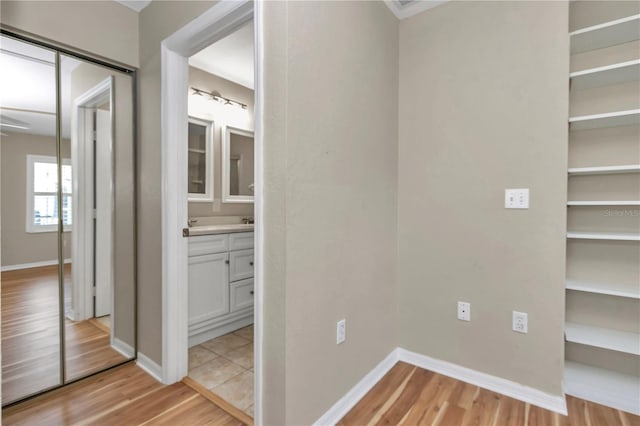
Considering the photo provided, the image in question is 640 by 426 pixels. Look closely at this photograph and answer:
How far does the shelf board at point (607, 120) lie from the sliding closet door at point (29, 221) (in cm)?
294

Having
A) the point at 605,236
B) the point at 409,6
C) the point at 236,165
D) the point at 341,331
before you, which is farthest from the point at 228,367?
the point at 409,6

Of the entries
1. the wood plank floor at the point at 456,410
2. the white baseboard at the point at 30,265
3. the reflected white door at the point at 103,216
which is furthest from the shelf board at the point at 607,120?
the white baseboard at the point at 30,265

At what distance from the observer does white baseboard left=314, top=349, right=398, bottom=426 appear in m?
1.59

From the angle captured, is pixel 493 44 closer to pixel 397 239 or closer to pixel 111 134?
pixel 397 239

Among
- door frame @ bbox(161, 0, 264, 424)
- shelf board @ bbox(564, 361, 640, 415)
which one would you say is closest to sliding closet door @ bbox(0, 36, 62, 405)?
door frame @ bbox(161, 0, 264, 424)

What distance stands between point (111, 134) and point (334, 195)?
1.63 meters

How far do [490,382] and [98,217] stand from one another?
2713mm

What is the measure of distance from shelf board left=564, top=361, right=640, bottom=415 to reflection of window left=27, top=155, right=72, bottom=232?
3.16 metres

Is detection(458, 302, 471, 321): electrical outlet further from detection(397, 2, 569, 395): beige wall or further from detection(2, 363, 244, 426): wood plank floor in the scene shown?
detection(2, 363, 244, 426): wood plank floor

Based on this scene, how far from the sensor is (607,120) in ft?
5.37

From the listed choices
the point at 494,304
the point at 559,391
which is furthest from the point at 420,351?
the point at 559,391

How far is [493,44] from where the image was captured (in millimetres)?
1867

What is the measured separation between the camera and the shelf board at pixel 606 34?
1560mm

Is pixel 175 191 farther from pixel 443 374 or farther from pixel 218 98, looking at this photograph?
pixel 443 374
